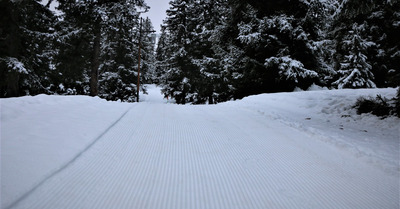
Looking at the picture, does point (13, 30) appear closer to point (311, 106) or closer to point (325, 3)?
point (311, 106)

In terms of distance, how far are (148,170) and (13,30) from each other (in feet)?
40.5

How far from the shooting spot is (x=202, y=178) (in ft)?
7.75

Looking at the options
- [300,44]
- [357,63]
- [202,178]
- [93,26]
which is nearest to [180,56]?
[93,26]

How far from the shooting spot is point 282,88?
11180 mm

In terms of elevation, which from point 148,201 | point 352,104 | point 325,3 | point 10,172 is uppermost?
point 325,3

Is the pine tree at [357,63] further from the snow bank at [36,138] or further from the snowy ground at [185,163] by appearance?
the snow bank at [36,138]

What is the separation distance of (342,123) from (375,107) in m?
1.22

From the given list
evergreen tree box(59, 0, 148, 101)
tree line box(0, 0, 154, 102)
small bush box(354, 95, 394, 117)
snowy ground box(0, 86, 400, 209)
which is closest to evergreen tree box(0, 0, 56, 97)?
tree line box(0, 0, 154, 102)

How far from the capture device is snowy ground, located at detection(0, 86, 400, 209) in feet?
6.36

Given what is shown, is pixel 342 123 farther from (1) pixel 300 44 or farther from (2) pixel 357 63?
(2) pixel 357 63

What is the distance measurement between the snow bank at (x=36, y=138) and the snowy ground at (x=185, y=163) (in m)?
0.01

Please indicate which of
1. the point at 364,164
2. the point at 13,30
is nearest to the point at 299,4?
the point at 364,164

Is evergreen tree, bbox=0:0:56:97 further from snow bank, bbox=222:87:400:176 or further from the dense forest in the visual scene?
snow bank, bbox=222:87:400:176

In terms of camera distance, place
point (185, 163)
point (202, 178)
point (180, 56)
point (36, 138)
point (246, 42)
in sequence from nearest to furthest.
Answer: point (202, 178) < point (185, 163) < point (36, 138) < point (246, 42) < point (180, 56)
